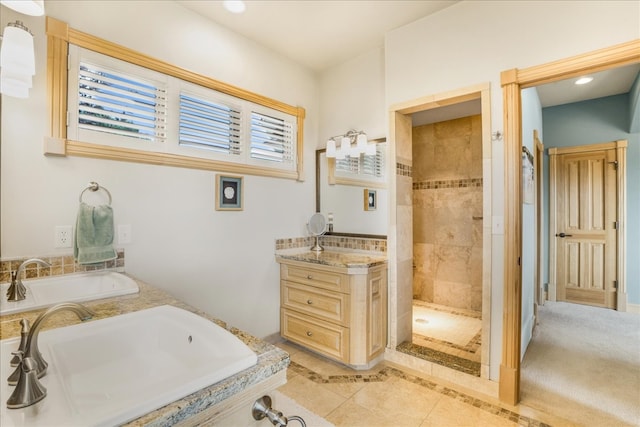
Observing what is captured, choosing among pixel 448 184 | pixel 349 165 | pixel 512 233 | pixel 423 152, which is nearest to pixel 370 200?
pixel 349 165

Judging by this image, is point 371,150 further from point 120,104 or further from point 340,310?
point 120,104

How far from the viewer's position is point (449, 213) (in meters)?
4.04

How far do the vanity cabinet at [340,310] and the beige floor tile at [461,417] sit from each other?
614 mm

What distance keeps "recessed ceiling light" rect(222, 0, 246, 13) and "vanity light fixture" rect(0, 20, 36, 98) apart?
1.91m

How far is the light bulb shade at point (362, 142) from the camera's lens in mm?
2945

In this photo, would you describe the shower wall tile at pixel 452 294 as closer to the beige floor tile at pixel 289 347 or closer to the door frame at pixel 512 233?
the door frame at pixel 512 233

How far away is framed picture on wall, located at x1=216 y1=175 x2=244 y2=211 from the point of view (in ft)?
8.32

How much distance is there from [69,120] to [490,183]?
2653 millimetres

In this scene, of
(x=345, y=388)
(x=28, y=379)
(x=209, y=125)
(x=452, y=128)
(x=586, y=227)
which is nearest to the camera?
(x=28, y=379)

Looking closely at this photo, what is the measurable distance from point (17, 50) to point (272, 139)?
2.40 meters

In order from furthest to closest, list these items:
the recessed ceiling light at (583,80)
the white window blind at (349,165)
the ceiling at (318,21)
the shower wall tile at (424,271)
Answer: the shower wall tile at (424,271) < the recessed ceiling light at (583,80) < the white window blind at (349,165) < the ceiling at (318,21)

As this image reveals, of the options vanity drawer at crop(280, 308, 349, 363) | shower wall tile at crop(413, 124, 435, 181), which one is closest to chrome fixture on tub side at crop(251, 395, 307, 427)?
vanity drawer at crop(280, 308, 349, 363)

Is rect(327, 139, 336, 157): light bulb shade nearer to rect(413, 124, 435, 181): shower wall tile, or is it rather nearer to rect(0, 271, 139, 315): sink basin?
rect(413, 124, 435, 181): shower wall tile

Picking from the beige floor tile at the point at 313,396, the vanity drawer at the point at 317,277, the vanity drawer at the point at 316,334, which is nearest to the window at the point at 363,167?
the vanity drawer at the point at 317,277
